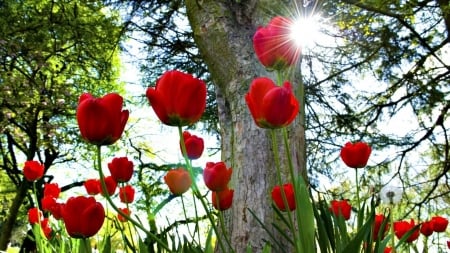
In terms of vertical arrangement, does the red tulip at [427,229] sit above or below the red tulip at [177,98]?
below

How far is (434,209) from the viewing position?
504cm

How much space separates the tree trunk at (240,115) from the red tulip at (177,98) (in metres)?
1.20

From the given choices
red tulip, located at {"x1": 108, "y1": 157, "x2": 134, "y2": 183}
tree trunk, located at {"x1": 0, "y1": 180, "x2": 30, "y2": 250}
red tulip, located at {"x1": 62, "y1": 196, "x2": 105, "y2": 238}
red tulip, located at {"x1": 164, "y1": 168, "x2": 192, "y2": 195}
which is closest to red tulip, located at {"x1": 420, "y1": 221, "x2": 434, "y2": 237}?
red tulip, located at {"x1": 164, "y1": 168, "x2": 192, "y2": 195}

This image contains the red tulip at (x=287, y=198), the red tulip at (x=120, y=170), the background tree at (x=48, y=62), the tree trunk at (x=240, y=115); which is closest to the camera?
the red tulip at (x=287, y=198)

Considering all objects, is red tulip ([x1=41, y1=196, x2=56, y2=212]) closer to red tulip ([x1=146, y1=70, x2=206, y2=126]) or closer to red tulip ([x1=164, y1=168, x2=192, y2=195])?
red tulip ([x1=164, y1=168, x2=192, y2=195])

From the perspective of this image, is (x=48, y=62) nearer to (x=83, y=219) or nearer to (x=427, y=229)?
(x=427, y=229)

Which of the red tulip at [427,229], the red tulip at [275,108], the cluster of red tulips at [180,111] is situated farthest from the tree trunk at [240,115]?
the red tulip at [275,108]

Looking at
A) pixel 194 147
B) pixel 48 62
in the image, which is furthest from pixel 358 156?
pixel 48 62

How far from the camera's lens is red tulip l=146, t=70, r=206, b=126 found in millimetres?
786

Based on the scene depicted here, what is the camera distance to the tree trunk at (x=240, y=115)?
2086 millimetres

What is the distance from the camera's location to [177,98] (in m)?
0.79

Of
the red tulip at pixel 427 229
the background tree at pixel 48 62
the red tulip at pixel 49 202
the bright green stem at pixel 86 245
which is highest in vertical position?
the background tree at pixel 48 62

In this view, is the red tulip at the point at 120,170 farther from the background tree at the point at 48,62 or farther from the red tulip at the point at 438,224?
the background tree at the point at 48,62

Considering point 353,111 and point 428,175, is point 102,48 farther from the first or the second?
point 428,175
